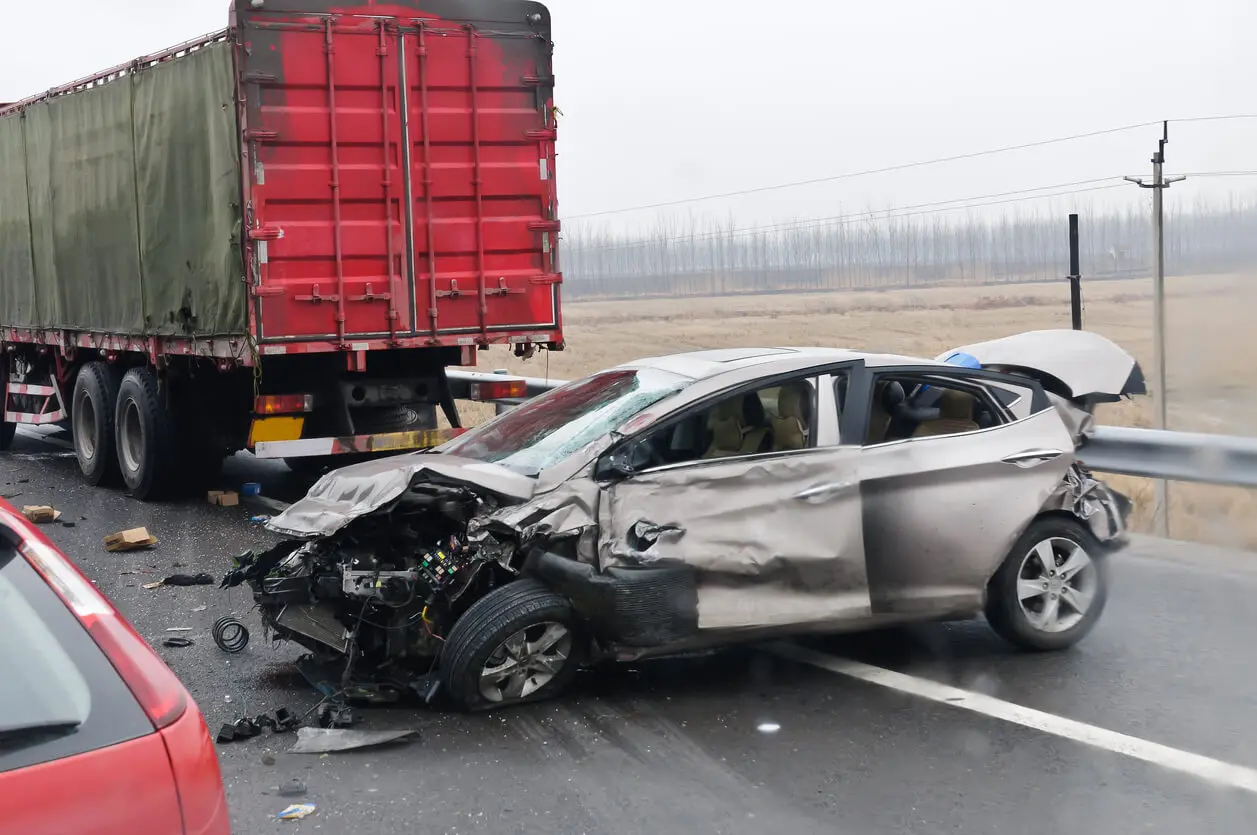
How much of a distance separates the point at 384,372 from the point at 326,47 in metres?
2.54

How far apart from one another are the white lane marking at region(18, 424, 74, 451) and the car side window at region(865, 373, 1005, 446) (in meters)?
12.6

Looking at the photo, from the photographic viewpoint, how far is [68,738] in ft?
7.95

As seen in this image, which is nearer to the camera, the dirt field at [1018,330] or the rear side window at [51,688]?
the rear side window at [51,688]

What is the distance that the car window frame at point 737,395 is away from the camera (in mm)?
5750

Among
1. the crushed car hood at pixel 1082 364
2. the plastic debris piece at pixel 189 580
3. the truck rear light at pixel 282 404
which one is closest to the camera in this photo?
the crushed car hood at pixel 1082 364

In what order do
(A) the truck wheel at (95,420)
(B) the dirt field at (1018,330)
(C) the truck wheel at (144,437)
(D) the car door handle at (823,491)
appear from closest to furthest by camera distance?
(B) the dirt field at (1018,330) < (D) the car door handle at (823,491) < (C) the truck wheel at (144,437) < (A) the truck wheel at (95,420)

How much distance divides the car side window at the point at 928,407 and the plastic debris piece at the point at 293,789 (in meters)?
2.81

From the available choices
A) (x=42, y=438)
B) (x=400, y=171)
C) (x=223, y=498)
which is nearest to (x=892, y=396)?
(x=400, y=171)

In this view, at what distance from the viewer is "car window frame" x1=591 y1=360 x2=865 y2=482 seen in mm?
5750

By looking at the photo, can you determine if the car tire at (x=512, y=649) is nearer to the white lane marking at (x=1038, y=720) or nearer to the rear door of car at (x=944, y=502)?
the white lane marking at (x=1038, y=720)

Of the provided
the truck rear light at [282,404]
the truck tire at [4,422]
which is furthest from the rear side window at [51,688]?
the truck tire at [4,422]

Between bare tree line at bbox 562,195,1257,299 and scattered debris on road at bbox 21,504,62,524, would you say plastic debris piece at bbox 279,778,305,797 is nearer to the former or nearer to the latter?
scattered debris on road at bbox 21,504,62,524

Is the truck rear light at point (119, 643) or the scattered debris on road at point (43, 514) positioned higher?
the truck rear light at point (119, 643)

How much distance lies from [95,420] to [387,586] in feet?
27.2
